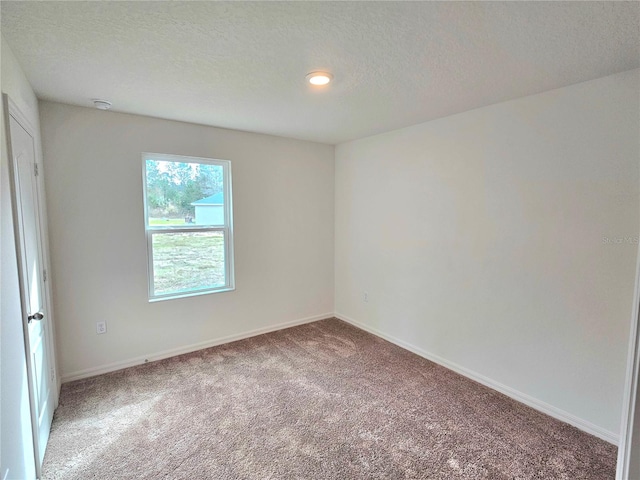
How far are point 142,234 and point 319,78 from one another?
7.23 feet

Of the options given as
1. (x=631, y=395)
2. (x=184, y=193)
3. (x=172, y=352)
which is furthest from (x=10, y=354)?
(x=631, y=395)

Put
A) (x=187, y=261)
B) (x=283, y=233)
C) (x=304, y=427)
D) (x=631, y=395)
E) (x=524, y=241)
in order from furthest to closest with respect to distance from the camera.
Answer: (x=283, y=233)
(x=187, y=261)
(x=524, y=241)
(x=304, y=427)
(x=631, y=395)

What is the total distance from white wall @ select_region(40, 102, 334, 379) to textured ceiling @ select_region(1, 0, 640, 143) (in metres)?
0.42

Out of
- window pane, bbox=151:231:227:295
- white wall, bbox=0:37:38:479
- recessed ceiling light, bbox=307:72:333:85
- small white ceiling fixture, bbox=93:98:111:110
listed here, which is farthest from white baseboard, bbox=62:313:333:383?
recessed ceiling light, bbox=307:72:333:85

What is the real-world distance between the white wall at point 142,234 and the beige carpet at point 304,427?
409 mm

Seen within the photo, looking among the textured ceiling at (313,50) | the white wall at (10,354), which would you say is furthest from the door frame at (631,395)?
the white wall at (10,354)

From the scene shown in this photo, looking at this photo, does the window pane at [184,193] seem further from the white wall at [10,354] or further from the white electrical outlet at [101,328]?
the white wall at [10,354]

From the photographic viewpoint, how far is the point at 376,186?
3785mm

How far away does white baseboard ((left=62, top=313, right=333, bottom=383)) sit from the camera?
2.86 meters

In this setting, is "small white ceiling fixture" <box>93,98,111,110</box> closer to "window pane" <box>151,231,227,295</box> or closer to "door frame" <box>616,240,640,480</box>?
"window pane" <box>151,231,227,295</box>

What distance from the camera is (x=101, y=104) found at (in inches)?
102

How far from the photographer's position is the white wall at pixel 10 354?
1.40 m

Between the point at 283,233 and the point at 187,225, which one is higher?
the point at 187,225

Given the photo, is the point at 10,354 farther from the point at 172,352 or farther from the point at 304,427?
the point at 172,352
